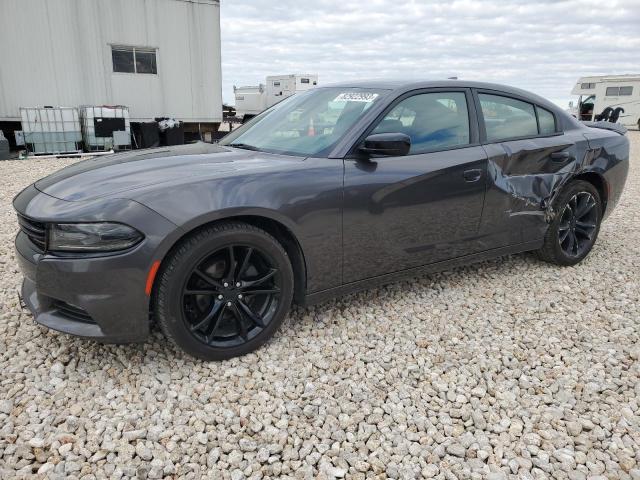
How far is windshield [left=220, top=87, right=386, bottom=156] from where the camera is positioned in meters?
3.12

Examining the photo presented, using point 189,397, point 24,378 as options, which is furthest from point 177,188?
point 24,378

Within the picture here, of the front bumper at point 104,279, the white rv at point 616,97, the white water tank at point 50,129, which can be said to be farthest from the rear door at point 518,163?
the white rv at point 616,97

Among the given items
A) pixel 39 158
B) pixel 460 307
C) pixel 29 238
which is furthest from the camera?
pixel 39 158

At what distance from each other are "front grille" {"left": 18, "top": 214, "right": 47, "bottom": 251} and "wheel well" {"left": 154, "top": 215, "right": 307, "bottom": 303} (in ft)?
3.01

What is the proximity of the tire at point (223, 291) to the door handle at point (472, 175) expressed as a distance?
1446mm

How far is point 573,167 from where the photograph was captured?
4.11 m

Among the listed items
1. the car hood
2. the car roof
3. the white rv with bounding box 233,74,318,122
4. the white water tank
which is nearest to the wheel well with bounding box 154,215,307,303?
the car hood

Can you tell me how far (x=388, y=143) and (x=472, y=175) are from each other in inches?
35.7

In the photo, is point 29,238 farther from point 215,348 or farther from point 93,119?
point 93,119

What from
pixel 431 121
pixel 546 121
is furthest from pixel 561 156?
pixel 431 121

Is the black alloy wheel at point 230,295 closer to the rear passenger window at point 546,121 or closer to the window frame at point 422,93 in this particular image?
the window frame at point 422,93

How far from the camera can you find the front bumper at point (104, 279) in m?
2.32

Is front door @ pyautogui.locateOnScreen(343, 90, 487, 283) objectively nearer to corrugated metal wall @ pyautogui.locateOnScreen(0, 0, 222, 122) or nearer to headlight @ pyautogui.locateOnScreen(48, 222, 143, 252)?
headlight @ pyautogui.locateOnScreen(48, 222, 143, 252)

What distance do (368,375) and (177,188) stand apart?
55.5 inches
